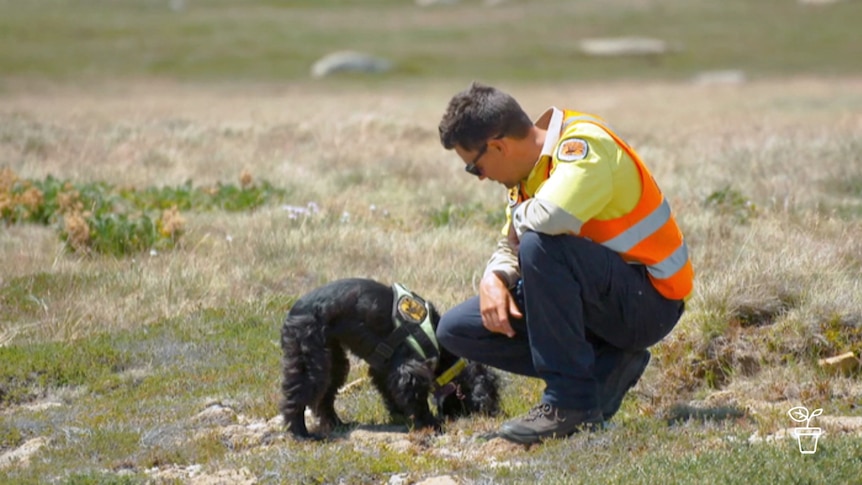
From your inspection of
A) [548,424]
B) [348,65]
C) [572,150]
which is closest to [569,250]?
[572,150]

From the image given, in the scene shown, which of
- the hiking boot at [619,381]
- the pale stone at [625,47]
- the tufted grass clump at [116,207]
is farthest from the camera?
the pale stone at [625,47]

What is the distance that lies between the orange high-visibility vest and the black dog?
114 cm

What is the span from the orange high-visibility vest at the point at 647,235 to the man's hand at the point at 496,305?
1.49ft

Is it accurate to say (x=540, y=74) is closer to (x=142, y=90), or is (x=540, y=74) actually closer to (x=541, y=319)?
(x=142, y=90)

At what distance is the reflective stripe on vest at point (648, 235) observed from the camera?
5.21m

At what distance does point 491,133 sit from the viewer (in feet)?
17.0

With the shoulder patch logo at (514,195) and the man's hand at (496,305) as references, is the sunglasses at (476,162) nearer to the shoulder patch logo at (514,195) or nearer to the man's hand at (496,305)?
the shoulder patch logo at (514,195)

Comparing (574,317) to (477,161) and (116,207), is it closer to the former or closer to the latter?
(477,161)

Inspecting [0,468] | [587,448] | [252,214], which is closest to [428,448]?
[587,448]

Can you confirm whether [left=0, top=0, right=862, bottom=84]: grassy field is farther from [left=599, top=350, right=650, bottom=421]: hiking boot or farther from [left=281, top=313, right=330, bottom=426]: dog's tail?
[left=599, top=350, right=650, bottom=421]: hiking boot

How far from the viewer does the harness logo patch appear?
5.88 m

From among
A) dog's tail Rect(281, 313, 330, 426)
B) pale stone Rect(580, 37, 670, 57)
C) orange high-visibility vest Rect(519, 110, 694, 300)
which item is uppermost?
orange high-visibility vest Rect(519, 110, 694, 300)

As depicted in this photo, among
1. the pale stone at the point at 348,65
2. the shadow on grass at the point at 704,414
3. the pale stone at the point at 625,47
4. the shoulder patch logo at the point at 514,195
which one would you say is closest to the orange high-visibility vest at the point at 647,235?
the shoulder patch logo at the point at 514,195

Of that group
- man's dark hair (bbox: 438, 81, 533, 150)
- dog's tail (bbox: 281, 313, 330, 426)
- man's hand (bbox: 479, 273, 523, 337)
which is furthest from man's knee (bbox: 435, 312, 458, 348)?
man's dark hair (bbox: 438, 81, 533, 150)
